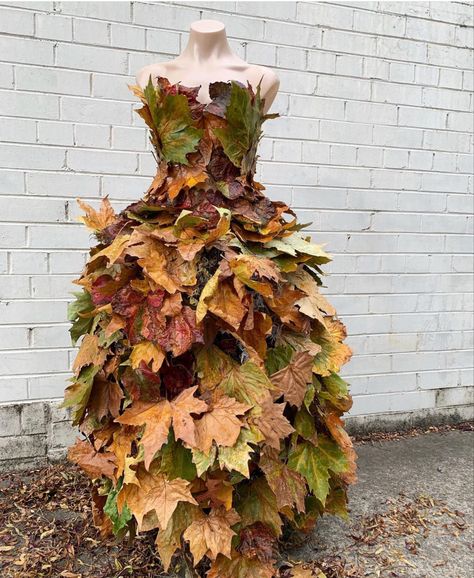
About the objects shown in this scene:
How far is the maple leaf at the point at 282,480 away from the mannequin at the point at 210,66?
1.23 metres

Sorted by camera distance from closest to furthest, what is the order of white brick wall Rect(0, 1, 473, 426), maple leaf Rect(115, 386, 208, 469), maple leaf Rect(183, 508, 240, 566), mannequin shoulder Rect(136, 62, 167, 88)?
1. maple leaf Rect(115, 386, 208, 469)
2. maple leaf Rect(183, 508, 240, 566)
3. mannequin shoulder Rect(136, 62, 167, 88)
4. white brick wall Rect(0, 1, 473, 426)

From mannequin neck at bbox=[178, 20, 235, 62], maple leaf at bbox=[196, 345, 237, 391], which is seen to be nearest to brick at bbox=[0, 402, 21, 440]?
maple leaf at bbox=[196, 345, 237, 391]

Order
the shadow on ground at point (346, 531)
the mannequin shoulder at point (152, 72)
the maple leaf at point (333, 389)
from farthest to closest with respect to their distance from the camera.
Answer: the shadow on ground at point (346, 531), the mannequin shoulder at point (152, 72), the maple leaf at point (333, 389)

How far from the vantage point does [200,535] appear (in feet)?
5.01

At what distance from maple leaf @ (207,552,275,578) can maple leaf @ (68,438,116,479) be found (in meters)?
0.44

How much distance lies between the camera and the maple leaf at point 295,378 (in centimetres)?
157

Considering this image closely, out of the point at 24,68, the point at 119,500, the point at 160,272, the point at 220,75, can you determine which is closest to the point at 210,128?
the point at 220,75

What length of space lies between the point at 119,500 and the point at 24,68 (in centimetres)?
202

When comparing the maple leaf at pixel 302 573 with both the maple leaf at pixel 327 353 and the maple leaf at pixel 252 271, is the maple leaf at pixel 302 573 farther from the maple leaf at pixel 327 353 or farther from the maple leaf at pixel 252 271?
the maple leaf at pixel 252 271

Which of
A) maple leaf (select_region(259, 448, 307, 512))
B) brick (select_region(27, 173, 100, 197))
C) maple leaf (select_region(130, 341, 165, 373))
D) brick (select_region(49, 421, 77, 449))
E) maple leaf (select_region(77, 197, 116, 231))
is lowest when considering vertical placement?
brick (select_region(49, 421, 77, 449))

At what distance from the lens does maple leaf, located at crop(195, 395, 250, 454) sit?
1.43 meters

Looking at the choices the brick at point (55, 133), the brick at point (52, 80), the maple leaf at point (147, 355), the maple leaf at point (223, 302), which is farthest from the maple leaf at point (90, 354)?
the brick at point (52, 80)

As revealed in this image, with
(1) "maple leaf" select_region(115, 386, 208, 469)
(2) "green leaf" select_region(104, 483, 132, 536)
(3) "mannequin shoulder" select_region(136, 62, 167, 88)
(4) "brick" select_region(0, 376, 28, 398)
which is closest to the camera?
(1) "maple leaf" select_region(115, 386, 208, 469)

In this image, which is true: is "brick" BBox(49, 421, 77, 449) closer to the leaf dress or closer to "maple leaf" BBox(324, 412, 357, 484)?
the leaf dress
